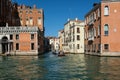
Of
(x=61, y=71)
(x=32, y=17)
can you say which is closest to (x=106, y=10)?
(x=61, y=71)

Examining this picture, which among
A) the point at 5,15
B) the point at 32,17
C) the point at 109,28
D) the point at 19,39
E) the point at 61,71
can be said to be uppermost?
the point at 32,17

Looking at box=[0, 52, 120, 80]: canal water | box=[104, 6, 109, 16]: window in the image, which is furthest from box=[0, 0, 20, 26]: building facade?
box=[0, 52, 120, 80]: canal water

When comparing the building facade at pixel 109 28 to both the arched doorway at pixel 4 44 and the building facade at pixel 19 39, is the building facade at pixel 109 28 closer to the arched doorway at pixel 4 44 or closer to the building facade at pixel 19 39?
the building facade at pixel 19 39

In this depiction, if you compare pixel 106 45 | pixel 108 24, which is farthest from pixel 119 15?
pixel 106 45

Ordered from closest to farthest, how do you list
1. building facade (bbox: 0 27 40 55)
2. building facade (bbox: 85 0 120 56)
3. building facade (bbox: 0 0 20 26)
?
building facade (bbox: 85 0 120 56) < building facade (bbox: 0 27 40 55) < building facade (bbox: 0 0 20 26)

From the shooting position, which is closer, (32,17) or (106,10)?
(106,10)

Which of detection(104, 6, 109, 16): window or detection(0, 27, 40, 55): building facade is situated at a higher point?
detection(104, 6, 109, 16): window

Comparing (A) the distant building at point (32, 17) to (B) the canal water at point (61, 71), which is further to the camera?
(A) the distant building at point (32, 17)

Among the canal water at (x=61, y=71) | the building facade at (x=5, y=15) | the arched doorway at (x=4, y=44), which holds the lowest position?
the canal water at (x=61, y=71)

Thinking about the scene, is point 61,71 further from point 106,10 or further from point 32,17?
point 32,17

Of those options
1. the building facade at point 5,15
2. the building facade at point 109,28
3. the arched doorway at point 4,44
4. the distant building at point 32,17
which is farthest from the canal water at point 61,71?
the distant building at point 32,17

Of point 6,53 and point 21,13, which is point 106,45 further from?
point 21,13

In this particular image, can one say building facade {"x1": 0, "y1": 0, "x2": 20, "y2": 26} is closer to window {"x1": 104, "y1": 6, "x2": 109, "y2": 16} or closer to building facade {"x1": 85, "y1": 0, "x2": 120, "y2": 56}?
building facade {"x1": 85, "y1": 0, "x2": 120, "y2": 56}

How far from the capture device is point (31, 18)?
85.7 meters
